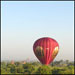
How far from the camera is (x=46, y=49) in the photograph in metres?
72.1

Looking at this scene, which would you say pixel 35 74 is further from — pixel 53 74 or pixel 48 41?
pixel 48 41

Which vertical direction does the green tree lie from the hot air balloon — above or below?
below

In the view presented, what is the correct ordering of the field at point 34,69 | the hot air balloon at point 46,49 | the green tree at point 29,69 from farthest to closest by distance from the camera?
the green tree at point 29,69 → the hot air balloon at point 46,49 → the field at point 34,69

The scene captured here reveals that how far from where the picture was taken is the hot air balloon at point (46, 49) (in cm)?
7212

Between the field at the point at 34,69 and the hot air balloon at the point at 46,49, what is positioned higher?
the hot air balloon at the point at 46,49

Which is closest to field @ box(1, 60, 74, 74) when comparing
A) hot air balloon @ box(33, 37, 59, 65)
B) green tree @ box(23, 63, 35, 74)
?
green tree @ box(23, 63, 35, 74)

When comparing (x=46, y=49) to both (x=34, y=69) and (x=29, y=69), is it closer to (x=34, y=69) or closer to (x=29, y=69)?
(x=29, y=69)

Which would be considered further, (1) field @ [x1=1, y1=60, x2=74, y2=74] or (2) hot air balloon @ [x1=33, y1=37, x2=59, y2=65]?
(2) hot air balloon @ [x1=33, y1=37, x2=59, y2=65]

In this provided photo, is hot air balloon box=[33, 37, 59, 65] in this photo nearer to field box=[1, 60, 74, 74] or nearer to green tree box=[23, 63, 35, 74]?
field box=[1, 60, 74, 74]

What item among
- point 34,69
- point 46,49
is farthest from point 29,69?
point 46,49

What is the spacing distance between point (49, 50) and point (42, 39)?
4.75m

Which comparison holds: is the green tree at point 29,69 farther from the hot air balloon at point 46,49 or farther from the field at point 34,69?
the hot air balloon at point 46,49

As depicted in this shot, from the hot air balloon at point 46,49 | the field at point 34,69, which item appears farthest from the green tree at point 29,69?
the hot air balloon at point 46,49

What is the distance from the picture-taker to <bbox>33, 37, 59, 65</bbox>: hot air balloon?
237 feet
